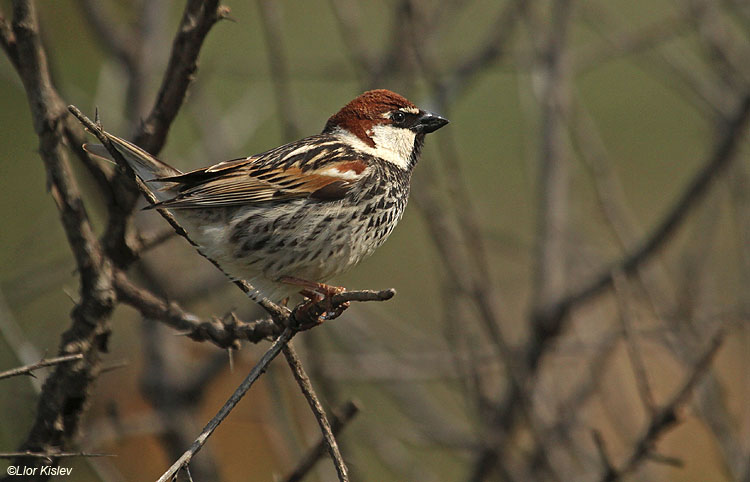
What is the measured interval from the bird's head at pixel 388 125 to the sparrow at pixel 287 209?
0.15 meters

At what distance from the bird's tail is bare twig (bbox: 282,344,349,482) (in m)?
0.82

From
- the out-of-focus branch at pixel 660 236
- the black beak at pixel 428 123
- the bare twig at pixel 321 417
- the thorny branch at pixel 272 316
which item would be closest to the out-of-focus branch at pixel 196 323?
the thorny branch at pixel 272 316

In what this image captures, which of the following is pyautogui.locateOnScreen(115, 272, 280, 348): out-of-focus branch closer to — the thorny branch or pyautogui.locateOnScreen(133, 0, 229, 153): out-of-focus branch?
the thorny branch

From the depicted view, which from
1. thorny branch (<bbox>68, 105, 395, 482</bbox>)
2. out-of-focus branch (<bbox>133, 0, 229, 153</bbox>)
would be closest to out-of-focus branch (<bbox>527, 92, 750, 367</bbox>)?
thorny branch (<bbox>68, 105, 395, 482</bbox>)

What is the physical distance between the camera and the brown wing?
10.5ft

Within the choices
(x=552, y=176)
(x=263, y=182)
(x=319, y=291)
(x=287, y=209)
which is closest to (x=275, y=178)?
(x=263, y=182)

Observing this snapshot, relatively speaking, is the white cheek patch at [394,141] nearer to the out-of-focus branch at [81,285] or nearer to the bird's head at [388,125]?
the bird's head at [388,125]

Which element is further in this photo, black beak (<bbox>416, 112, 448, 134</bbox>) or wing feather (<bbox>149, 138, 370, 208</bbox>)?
black beak (<bbox>416, 112, 448, 134</bbox>)

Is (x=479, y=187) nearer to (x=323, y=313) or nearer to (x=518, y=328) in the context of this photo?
(x=518, y=328)

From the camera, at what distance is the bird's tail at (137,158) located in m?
2.76

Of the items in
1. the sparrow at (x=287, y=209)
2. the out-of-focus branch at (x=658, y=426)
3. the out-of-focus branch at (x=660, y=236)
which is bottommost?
the out-of-focus branch at (x=658, y=426)

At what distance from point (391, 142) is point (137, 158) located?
121 centimetres

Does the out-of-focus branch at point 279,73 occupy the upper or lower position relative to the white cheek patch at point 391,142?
upper

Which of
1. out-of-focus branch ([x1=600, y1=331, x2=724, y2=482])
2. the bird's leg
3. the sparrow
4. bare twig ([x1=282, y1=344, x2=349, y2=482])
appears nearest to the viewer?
bare twig ([x1=282, y1=344, x2=349, y2=482])
